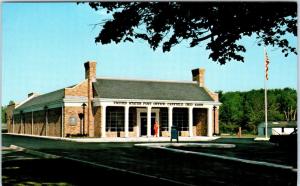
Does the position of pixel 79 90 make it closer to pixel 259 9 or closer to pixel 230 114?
pixel 230 114

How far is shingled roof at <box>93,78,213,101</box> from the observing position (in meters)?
36.7

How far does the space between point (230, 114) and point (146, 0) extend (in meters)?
13.1

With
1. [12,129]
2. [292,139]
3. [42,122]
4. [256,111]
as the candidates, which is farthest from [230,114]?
[12,129]

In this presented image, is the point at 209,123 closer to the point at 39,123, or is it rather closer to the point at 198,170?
the point at 39,123

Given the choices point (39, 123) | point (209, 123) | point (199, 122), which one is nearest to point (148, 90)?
point (199, 122)

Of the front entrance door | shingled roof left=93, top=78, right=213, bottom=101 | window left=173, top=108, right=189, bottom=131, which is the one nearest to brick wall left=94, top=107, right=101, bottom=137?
shingled roof left=93, top=78, right=213, bottom=101

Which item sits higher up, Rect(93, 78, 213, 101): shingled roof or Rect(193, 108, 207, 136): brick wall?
Rect(93, 78, 213, 101): shingled roof

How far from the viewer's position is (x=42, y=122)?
38344 mm

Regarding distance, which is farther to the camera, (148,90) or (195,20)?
(148,90)

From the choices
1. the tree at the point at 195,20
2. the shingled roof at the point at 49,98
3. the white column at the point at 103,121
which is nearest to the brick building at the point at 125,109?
the white column at the point at 103,121

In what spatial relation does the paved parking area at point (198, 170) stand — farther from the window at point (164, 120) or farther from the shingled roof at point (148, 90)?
the shingled roof at point (148, 90)

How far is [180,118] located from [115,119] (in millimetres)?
5362

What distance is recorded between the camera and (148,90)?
37062 millimetres

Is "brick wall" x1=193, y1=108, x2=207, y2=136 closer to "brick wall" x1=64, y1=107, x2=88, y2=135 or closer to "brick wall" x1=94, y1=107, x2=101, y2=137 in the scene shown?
"brick wall" x1=94, y1=107, x2=101, y2=137
